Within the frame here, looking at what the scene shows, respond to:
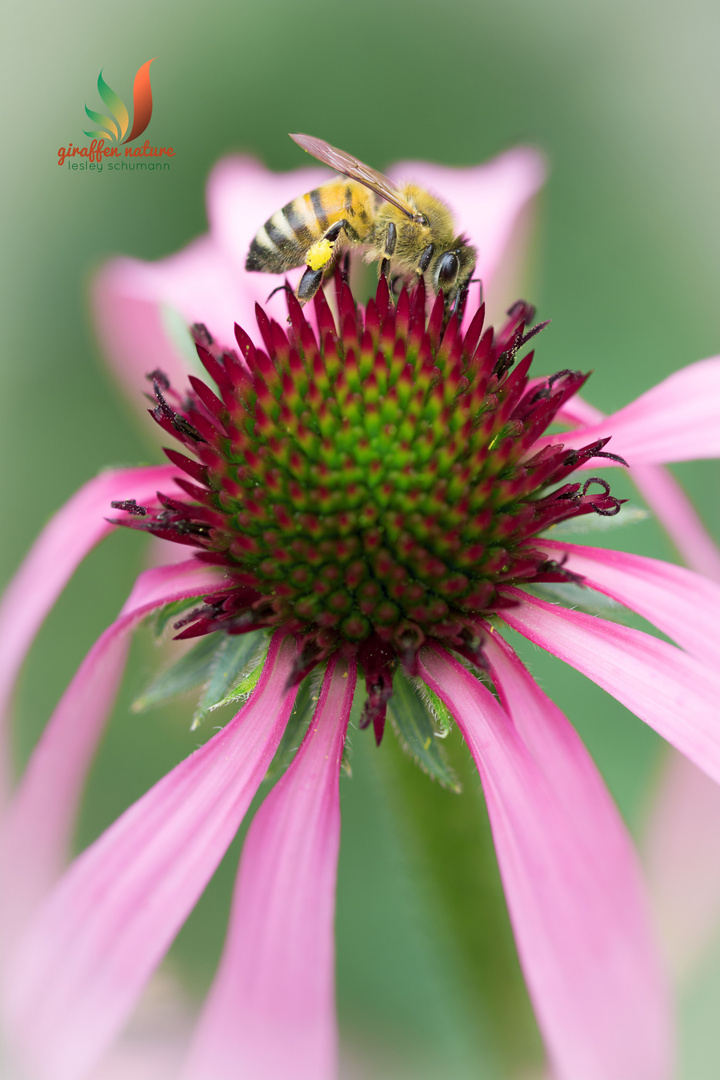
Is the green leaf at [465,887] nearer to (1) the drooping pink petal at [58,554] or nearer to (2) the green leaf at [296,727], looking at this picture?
(2) the green leaf at [296,727]

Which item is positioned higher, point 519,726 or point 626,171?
point 626,171

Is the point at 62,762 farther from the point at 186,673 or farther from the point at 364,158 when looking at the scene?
the point at 364,158

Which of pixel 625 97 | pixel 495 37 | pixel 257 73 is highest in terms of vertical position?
pixel 257 73

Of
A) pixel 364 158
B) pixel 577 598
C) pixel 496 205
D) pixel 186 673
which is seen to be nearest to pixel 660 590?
pixel 577 598

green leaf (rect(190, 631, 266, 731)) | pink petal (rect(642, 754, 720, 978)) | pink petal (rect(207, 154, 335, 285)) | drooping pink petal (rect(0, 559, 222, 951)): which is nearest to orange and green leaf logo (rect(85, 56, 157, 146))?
pink petal (rect(207, 154, 335, 285))

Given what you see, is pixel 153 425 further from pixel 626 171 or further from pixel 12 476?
pixel 626 171

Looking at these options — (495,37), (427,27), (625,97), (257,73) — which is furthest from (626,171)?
(257,73)
